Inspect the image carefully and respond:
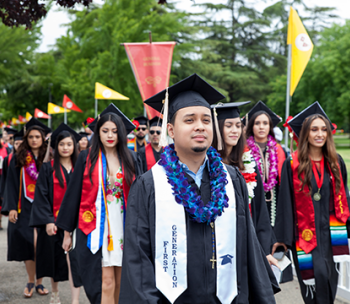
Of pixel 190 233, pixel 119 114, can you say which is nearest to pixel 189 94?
pixel 190 233

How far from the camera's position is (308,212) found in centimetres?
418

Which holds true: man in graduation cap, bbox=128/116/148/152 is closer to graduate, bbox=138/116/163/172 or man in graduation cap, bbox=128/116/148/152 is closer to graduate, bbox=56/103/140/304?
graduate, bbox=138/116/163/172

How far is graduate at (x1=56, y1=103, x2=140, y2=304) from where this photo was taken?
4.02 meters

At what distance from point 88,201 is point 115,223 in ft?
1.16

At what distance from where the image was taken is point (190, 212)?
7.38 ft

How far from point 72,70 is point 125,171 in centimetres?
1897

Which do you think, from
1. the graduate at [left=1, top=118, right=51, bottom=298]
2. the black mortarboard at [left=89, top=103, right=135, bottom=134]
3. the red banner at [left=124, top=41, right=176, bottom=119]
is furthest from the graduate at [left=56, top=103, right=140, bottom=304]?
the red banner at [left=124, top=41, right=176, bottom=119]

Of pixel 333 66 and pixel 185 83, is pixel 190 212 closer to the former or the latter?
pixel 185 83

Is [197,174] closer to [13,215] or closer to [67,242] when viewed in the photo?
[67,242]

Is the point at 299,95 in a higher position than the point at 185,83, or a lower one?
higher

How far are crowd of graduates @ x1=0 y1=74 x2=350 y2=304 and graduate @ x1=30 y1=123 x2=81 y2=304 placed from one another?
0.05 feet

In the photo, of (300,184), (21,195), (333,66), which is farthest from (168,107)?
(333,66)

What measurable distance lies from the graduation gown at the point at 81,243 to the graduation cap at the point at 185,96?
1872 millimetres

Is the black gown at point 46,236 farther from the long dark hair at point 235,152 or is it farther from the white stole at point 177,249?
the white stole at point 177,249
